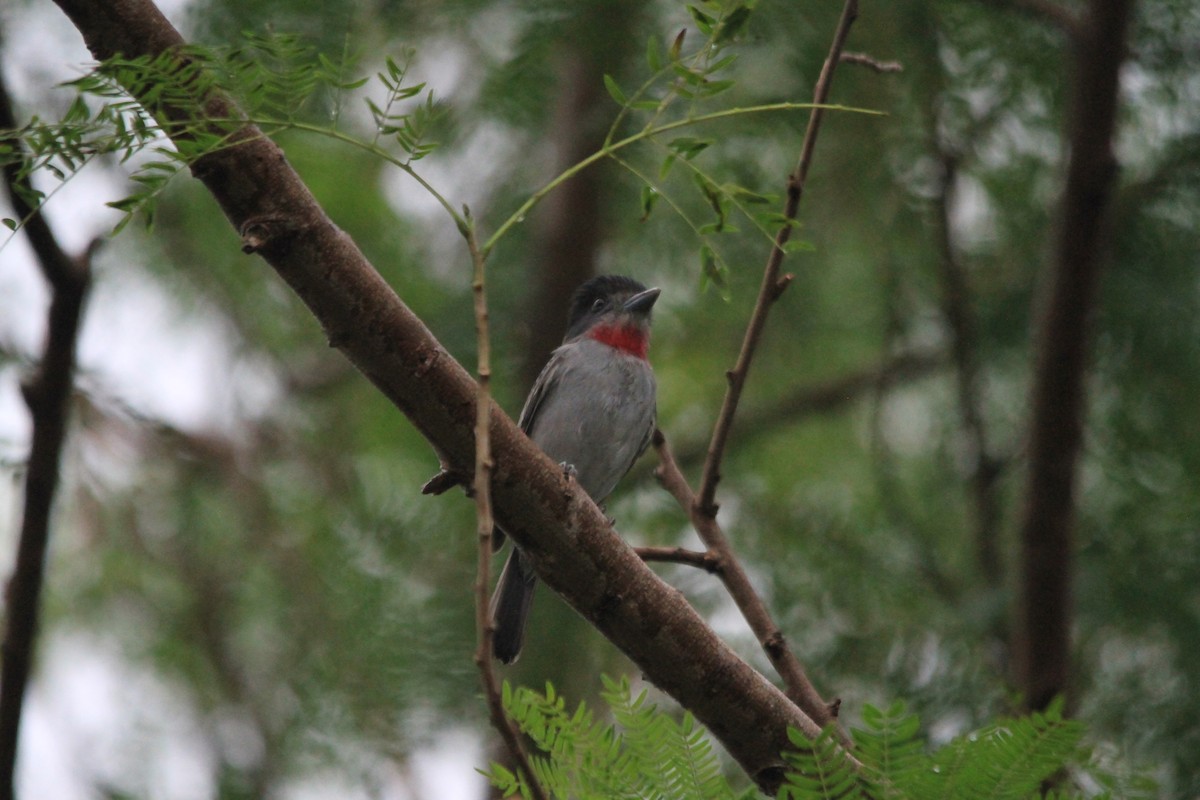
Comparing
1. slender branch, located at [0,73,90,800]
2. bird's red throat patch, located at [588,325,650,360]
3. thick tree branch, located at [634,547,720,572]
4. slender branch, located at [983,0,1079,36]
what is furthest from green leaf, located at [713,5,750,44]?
bird's red throat patch, located at [588,325,650,360]

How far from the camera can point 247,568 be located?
7223 mm

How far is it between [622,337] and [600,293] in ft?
1.02

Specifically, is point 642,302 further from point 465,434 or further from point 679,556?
point 465,434

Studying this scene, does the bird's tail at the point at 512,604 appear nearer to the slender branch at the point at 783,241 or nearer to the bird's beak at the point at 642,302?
the bird's beak at the point at 642,302

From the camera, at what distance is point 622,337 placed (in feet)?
17.8

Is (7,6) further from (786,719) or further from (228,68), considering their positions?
(786,719)

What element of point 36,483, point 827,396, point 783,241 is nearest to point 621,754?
point 783,241

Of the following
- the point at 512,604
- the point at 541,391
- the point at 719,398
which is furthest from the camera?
the point at 719,398

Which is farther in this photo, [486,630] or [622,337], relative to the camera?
[622,337]

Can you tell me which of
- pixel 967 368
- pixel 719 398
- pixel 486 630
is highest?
pixel 486 630

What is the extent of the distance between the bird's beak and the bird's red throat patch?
0.28ft

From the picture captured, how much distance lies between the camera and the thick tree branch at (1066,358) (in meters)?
4.52

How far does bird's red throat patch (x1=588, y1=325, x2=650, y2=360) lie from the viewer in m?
5.38

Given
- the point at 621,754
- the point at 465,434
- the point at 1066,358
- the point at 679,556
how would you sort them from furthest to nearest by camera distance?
the point at 1066,358 < the point at 679,556 < the point at 465,434 < the point at 621,754
